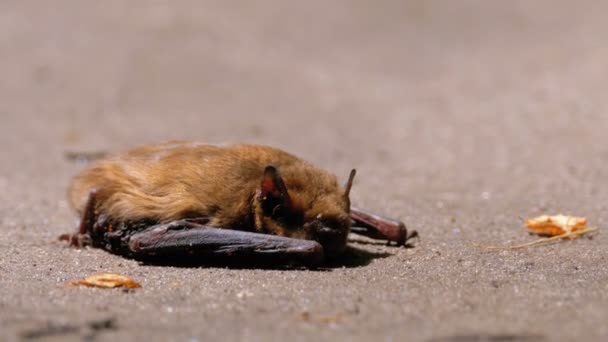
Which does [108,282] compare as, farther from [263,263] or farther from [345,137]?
[345,137]

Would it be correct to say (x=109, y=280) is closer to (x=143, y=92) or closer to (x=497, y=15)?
(x=143, y=92)

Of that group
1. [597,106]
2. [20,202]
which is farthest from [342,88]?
[20,202]

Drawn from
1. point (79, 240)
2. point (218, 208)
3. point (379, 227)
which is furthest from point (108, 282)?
point (379, 227)

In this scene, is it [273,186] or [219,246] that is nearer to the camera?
[219,246]

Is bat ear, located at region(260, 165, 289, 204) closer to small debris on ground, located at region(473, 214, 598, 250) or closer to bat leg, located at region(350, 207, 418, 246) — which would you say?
bat leg, located at region(350, 207, 418, 246)

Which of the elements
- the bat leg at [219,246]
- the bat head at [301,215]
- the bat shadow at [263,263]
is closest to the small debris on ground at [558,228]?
the bat shadow at [263,263]

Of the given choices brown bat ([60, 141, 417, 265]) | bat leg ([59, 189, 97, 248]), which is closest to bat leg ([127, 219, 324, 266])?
brown bat ([60, 141, 417, 265])
